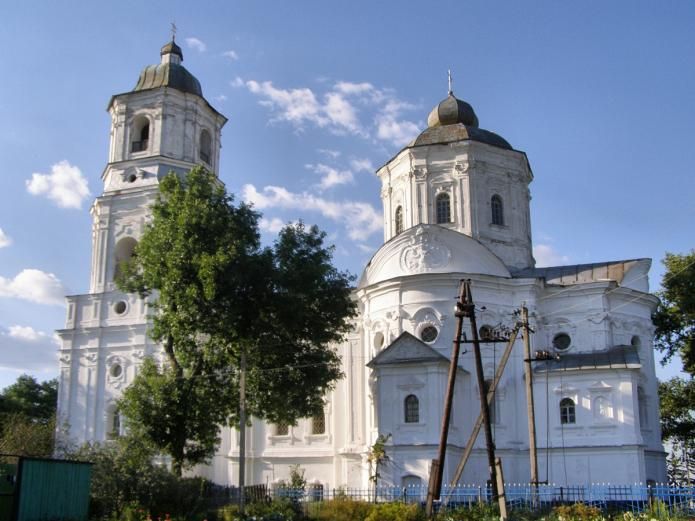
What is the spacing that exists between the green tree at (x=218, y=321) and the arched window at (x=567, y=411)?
26.8 feet

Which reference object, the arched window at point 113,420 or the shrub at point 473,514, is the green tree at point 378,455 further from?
the arched window at point 113,420

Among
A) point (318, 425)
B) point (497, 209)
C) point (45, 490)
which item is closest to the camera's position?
point (45, 490)

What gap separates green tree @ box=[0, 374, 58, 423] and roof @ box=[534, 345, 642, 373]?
99.7 ft

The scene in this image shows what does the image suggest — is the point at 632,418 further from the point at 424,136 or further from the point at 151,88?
the point at 151,88

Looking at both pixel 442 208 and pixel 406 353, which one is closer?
pixel 406 353

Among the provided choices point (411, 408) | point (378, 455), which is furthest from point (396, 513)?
point (411, 408)

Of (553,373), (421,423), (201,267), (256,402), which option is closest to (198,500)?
(256,402)

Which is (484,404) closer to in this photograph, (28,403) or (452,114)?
(452,114)

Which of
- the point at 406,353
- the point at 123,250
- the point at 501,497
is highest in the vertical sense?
the point at 123,250

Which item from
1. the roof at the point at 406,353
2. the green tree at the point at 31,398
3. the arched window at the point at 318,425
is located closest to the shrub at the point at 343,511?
the roof at the point at 406,353

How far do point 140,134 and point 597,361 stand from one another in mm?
20534

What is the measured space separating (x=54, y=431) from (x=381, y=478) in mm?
14256

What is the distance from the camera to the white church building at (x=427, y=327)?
28484mm

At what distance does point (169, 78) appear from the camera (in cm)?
3550
